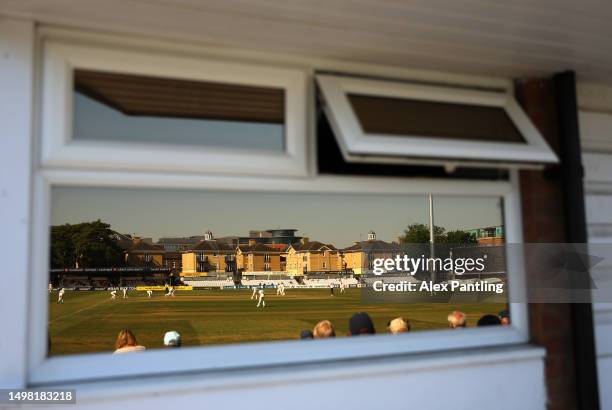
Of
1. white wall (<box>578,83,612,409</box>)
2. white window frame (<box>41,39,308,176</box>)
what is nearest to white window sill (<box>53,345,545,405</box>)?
white wall (<box>578,83,612,409</box>)

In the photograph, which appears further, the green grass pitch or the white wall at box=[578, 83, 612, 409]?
the green grass pitch

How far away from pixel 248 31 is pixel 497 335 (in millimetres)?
1627

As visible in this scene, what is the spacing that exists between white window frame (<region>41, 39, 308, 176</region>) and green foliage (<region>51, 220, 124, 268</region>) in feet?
73.7

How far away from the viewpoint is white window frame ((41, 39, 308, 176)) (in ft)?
5.41

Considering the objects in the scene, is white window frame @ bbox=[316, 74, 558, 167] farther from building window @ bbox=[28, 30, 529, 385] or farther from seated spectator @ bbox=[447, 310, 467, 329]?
seated spectator @ bbox=[447, 310, 467, 329]

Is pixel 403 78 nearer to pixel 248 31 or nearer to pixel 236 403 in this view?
pixel 248 31

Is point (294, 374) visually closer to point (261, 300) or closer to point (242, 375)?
point (242, 375)

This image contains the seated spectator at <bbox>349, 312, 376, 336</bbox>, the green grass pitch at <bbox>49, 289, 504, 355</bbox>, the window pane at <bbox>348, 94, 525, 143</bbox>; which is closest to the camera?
the window pane at <bbox>348, 94, 525, 143</bbox>

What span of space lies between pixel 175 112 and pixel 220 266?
34268 mm

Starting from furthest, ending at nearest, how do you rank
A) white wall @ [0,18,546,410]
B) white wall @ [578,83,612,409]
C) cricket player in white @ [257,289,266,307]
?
cricket player in white @ [257,289,266,307] → white wall @ [578,83,612,409] → white wall @ [0,18,546,410]

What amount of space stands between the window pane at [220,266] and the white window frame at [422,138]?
1.17 ft

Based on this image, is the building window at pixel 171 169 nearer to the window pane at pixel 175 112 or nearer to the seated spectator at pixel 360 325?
the window pane at pixel 175 112

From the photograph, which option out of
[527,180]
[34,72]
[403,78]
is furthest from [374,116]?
[34,72]

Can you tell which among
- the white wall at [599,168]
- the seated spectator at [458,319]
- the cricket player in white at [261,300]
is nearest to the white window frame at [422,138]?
the white wall at [599,168]
